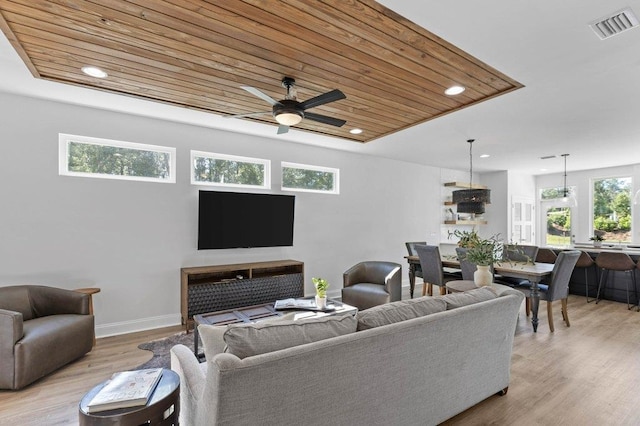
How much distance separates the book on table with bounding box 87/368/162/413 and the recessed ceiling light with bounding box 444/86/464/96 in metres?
3.35

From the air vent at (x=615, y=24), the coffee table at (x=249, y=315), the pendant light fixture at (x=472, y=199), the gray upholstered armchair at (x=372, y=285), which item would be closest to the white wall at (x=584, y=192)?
the pendant light fixture at (x=472, y=199)

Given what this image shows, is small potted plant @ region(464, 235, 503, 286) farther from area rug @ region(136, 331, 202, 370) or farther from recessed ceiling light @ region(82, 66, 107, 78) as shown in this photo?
recessed ceiling light @ region(82, 66, 107, 78)

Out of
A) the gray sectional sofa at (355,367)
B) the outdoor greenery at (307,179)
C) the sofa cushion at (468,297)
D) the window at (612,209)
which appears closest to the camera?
the gray sectional sofa at (355,367)

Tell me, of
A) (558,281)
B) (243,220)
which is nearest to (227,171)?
(243,220)

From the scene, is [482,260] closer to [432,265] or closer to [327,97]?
[432,265]

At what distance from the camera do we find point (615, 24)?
6.62ft

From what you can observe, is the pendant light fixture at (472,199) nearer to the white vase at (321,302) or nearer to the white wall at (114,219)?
the white wall at (114,219)

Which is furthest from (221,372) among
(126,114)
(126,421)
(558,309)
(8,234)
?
(558,309)

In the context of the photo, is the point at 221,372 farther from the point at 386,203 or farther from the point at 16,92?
the point at 386,203

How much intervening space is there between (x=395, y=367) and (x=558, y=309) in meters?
4.67

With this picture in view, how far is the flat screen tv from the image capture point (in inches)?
170

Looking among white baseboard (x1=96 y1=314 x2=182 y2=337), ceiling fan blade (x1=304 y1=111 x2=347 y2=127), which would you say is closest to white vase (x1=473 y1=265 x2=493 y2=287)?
ceiling fan blade (x1=304 y1=111 x2=347 y2=127)

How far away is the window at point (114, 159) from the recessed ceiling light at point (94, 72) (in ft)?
3.81

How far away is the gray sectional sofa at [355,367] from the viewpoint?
4.33 ft
